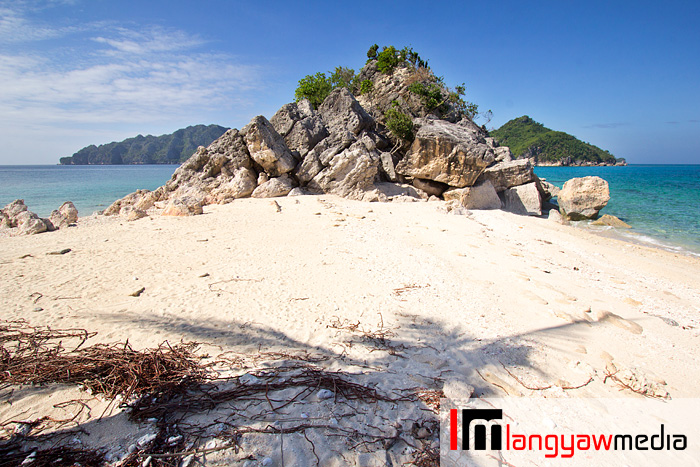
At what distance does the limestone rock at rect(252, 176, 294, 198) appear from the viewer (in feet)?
47.6

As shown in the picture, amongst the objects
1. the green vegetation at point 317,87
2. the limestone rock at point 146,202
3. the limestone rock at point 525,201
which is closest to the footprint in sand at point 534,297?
the limestone rock at point 525,201

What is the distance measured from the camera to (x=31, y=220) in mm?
9508

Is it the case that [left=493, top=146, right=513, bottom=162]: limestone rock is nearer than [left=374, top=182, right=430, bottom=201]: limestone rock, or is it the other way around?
[left=374, top=182, right=430, bottom=201]: limestone rock

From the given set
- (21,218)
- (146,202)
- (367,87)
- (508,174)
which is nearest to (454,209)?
(508,174)

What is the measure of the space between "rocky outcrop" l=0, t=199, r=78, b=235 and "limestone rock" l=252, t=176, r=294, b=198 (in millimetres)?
6698

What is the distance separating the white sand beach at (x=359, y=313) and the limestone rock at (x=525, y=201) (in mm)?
7032

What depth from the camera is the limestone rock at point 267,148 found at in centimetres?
1466

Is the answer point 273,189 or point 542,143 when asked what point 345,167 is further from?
point 542,143

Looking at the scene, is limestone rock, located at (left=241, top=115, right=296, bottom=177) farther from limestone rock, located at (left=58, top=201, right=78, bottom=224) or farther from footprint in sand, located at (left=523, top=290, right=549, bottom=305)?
footprint in sand, located at (left=523, top=290, right=549, bottom=305)

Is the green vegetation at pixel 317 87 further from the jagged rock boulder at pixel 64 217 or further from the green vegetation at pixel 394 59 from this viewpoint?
the jagged rock boulder at pixel 64 217

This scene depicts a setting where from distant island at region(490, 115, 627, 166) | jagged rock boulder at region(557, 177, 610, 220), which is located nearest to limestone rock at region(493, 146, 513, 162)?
jagged rock boulder at region(557, 177, 610, 220)

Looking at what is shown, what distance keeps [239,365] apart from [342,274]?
9.26ft

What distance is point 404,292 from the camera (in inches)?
199

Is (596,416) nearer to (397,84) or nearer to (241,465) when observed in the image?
(241,465)
